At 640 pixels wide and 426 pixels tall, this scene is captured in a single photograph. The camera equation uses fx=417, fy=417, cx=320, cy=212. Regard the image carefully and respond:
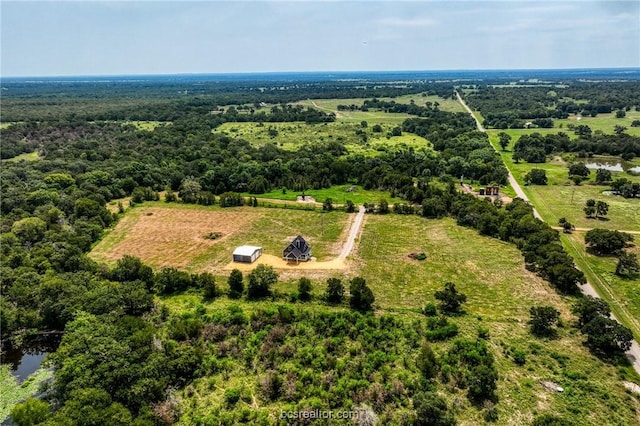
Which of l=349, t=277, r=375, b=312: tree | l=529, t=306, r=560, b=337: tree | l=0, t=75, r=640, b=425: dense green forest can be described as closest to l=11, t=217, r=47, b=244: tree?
l=0, t=75, r=640, b=425: dense green forest

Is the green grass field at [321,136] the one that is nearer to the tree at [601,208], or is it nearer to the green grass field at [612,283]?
the tree at [601,208]

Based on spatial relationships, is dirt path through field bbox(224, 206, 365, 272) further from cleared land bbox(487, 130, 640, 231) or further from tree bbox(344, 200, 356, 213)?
cleared land bbox(487, 130, 640, 231)

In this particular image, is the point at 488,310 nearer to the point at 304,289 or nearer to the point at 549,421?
the point at 549,421

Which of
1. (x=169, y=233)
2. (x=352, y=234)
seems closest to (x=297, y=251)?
(x=352, y=234)

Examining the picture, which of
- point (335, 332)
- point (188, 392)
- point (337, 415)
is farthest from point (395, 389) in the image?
point (188, 392)

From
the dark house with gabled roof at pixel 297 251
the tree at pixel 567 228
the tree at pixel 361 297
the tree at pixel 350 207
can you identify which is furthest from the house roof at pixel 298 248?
the tree at pixel 567 228

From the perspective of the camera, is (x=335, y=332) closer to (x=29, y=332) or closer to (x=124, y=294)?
(x=124, y=294)
